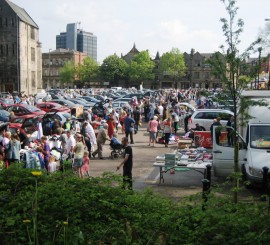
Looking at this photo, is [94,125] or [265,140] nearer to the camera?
[265,140]

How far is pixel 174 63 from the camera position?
120m

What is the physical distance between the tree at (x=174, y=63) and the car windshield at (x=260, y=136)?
107 meters

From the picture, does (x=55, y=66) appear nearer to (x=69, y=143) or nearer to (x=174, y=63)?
(x=174, y=63)

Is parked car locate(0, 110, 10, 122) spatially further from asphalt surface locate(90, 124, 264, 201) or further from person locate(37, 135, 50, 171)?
person locate(37, 135, 50, 171)

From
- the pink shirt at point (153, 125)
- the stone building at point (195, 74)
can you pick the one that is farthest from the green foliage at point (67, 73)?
the pink shirt at point (153, 125)

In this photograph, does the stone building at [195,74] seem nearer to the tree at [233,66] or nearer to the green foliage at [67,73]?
the green foliage at [67,73]

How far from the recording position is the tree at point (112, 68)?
4552 inches

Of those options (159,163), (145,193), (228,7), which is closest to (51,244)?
(145,193)

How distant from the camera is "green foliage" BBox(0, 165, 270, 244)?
16.8ft

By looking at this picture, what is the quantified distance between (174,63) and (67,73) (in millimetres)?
31382

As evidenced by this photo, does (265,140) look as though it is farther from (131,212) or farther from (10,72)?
(10,72)

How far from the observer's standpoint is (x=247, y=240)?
189 inches

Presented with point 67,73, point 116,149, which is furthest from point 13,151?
point 67,73

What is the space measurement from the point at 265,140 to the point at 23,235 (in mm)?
9670
